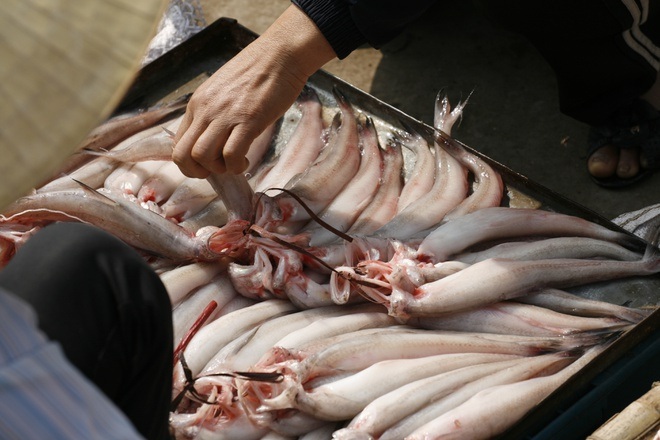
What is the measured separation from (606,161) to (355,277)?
2127mm

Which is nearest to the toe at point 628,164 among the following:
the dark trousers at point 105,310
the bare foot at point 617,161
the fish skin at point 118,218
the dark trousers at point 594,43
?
the bare foot at point 617,161

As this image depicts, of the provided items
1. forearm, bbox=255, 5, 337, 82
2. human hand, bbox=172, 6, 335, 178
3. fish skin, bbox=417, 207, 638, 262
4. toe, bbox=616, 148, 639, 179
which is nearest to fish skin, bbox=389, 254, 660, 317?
fish skin, bbox=417, 207, 638, 262

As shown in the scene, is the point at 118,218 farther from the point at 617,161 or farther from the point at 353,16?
the point at 617,161

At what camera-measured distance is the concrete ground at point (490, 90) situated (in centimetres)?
470

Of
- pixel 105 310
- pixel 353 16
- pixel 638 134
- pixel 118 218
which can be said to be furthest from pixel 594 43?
pixel 105 310

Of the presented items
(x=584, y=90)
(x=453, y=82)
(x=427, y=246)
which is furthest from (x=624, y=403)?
(x=453, y=82)

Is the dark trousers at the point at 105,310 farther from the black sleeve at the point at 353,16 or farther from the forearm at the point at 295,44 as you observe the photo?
the black sleeve at the point at 353,16

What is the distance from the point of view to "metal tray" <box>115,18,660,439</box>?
265 centimetres

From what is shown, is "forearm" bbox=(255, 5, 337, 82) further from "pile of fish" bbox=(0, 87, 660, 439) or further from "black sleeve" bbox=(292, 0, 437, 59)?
"pile of fish" bbox=(0, 87, 660, 439)

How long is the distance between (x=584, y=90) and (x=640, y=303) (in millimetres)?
1538

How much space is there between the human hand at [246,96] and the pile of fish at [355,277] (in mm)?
249

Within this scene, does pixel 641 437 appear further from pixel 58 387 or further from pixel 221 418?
pixel 58 387

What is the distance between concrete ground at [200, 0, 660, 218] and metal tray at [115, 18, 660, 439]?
0.99 m

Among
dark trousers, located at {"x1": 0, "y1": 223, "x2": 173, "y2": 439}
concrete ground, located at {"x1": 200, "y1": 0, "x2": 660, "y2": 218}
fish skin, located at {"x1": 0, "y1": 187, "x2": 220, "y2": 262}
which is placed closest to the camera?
dark trousers, located at {"x1": 0, "y1": 223, "x2": 173, "y2": 439}
